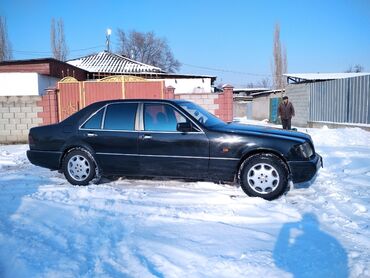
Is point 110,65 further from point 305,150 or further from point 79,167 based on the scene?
point 305,150

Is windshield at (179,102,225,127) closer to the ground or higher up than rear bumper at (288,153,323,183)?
higher up

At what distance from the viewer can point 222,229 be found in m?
4.03

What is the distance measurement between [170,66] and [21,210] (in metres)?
61.7

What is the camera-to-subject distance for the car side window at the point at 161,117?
19.0 ft

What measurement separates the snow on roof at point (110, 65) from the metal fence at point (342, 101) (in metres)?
13.6

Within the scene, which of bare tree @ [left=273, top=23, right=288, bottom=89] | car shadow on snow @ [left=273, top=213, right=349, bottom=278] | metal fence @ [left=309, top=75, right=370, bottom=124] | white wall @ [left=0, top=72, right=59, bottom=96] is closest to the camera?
car shadow on snow @ [left=273, top=213, right=349, bottom=278]

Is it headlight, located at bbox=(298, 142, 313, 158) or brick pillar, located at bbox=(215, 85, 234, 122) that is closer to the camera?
headlight, located at bbox=(298, 142, 313, 158)

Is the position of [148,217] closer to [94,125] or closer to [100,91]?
[94,125]

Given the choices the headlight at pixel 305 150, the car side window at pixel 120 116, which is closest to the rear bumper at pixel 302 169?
the headlight at pixel 305 150

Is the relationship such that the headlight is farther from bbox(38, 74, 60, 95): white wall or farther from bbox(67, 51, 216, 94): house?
bbox(67, 51, 216, 94): house

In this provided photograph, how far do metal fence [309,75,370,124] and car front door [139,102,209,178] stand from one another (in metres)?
11.0

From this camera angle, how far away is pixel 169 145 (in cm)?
569

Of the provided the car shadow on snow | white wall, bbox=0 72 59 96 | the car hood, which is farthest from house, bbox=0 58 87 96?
the car shadow on snow

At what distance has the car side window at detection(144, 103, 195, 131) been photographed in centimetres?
578
